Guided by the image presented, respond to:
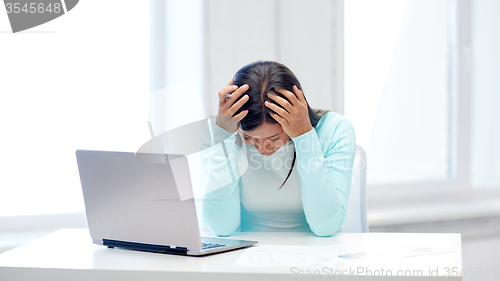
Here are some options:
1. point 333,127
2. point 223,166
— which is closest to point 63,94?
point 223,166

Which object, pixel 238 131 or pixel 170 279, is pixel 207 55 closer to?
pixel 238 131

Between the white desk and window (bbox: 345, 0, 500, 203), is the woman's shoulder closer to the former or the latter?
the white desk

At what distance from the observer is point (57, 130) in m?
1.54

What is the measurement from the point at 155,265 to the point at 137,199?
138mm

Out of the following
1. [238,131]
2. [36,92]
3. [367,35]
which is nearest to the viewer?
[238,131]

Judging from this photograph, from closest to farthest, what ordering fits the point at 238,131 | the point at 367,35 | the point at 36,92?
1. the point at 238,131
2. the point at 36,92
3. the point at 367,35

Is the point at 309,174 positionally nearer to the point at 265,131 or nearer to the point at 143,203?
the point at 265,131

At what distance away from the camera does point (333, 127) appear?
1.21m

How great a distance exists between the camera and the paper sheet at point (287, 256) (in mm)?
789

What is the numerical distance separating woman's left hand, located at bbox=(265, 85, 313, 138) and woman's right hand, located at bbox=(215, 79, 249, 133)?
63 mm

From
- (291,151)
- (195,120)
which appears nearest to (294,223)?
(291,151)

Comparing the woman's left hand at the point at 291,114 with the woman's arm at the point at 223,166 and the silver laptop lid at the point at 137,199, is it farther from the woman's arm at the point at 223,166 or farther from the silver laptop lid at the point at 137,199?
the silver laptop lid at the point at 137,199

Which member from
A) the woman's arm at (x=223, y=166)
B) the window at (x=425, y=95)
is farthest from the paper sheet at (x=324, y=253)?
the window at (x=425, y=95)

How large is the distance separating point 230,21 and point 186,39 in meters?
0.18
